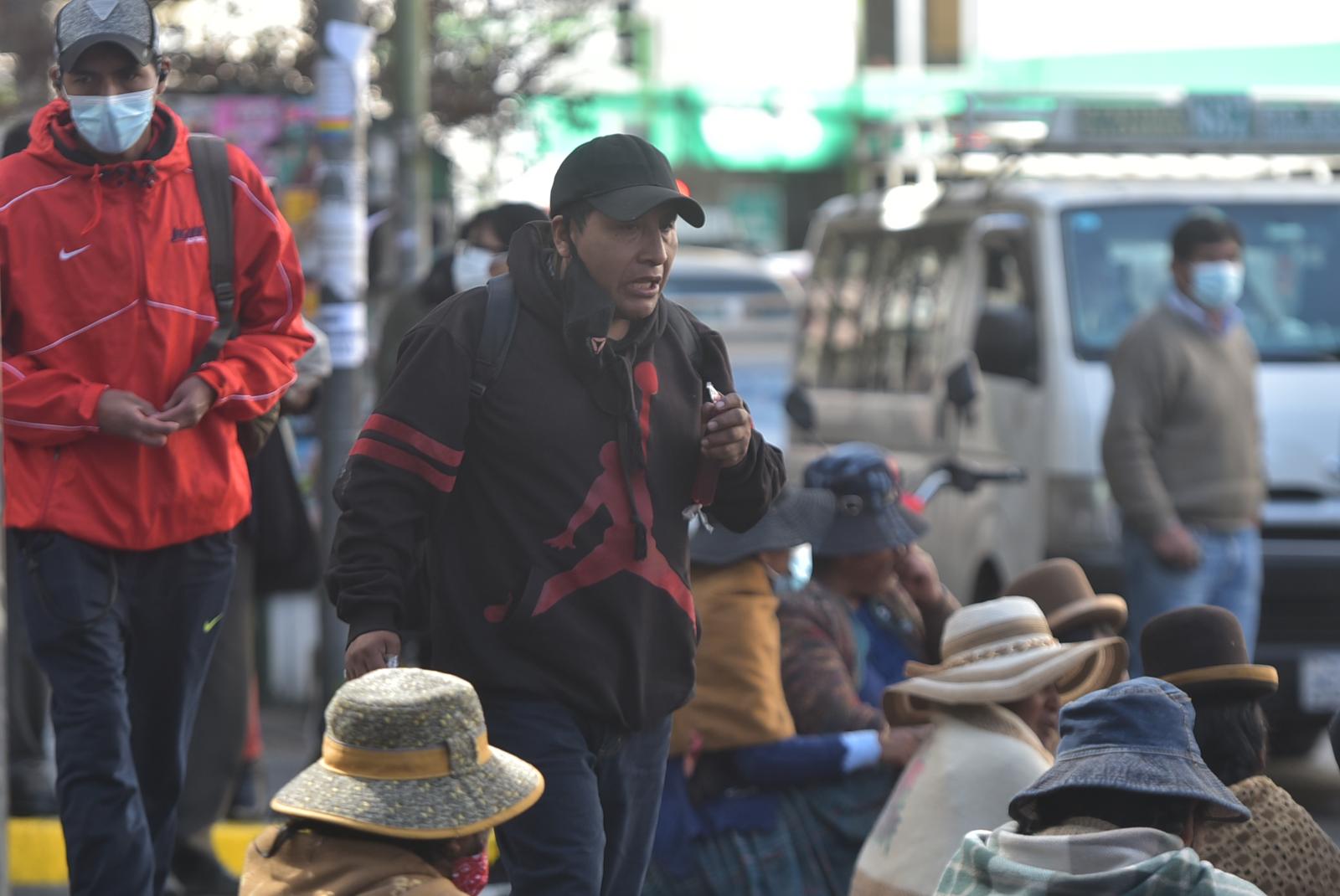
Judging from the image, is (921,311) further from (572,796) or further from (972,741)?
(572,796)

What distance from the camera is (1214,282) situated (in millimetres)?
7266

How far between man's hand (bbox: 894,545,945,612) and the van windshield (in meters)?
2.66

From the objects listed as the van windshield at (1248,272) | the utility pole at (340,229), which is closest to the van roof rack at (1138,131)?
the van windshield at (1248,272)

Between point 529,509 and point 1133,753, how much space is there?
1.20 m

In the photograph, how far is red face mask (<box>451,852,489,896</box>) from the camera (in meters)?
3.11

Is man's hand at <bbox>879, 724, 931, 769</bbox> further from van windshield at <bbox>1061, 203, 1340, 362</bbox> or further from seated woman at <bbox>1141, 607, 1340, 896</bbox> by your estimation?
van windshield at <bbox>1061, 203, 1340, 362</bbox>

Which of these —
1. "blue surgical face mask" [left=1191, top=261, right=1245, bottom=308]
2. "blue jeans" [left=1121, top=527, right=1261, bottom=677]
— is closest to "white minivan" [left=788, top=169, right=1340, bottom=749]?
"blue jeans" [left=1121, top=527, right=1261, bottom=677]

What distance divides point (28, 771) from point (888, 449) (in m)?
3.97

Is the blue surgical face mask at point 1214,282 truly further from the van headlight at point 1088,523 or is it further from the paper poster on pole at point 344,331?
the paper poster on pole at point 344,331

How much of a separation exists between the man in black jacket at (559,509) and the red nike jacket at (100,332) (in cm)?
89

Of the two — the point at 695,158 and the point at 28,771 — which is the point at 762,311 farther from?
the point at 695,158

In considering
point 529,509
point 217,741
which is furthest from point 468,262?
point 529,509

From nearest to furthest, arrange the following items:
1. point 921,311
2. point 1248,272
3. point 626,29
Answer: point 1248,272, point 921,311, point 626,29

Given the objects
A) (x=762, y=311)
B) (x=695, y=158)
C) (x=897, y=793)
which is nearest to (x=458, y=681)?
(x=897, y=793)
